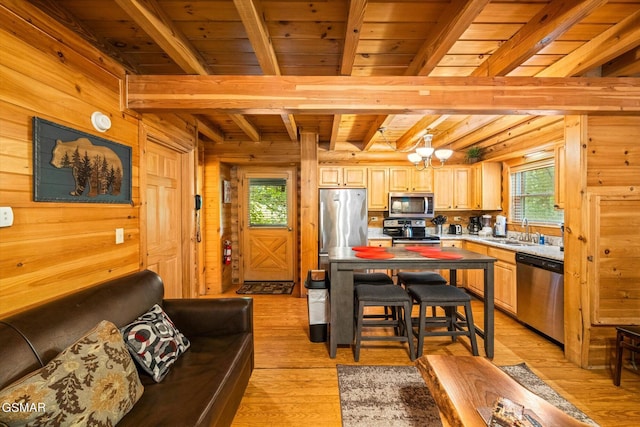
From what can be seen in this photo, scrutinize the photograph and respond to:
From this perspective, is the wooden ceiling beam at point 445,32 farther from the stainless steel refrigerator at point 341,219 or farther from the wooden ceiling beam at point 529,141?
the stainless steel refrigerator at point 341,219

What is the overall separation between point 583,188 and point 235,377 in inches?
119

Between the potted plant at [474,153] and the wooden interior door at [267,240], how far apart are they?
3121 millimetres

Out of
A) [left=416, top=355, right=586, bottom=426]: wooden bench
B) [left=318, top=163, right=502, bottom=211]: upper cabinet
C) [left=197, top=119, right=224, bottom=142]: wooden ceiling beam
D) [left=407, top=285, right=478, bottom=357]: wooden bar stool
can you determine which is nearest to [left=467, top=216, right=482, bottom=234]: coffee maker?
[left=318, top=163, right=502, bottom=211]: upper cabinet

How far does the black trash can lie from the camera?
276 centimetres

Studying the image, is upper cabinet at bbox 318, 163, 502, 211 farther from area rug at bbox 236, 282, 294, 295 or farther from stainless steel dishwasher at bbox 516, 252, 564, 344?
area rug at bbox 236, 282, 294, 295

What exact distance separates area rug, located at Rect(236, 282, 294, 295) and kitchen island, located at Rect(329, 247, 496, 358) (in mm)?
2095

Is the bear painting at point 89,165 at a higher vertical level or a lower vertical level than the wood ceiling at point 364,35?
lower

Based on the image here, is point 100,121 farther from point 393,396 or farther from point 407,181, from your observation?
point 407,181

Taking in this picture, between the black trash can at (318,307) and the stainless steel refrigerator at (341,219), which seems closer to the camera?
the black trash can at (318,307)

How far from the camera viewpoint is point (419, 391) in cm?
203

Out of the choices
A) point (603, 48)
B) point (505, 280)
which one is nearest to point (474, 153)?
point (505, 280)

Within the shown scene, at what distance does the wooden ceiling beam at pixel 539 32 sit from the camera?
146 centimetres

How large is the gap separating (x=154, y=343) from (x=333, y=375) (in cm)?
139

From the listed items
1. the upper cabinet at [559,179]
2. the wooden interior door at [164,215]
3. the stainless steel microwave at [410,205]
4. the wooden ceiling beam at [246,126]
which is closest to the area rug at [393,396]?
the upper cabinet at [559,179]
